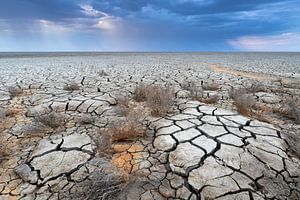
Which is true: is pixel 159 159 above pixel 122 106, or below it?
below

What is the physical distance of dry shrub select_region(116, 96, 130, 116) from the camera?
4484 mm

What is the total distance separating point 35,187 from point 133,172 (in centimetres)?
110

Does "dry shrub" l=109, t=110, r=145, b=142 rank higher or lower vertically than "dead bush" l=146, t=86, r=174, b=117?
lower

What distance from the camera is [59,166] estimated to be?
310cm

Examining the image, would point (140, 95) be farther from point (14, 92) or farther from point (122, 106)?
point (14, 92)

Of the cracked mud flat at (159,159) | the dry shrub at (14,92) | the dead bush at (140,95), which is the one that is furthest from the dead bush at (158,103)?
the dry shrub at (14,92)

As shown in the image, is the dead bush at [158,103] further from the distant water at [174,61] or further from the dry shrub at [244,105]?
the distant water at [174,61]

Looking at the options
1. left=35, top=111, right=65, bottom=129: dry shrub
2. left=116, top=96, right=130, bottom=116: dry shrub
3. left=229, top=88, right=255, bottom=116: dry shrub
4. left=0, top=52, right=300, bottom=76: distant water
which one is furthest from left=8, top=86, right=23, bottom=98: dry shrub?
left=0, top=52, right=300, bottom=76: distant water

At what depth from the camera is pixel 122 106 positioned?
481 centimetres

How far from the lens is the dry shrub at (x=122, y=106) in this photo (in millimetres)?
4484

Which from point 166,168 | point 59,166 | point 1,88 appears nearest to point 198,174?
point 166,168

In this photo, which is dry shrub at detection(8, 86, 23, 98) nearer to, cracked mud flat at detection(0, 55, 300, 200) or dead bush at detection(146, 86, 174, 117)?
cracked mud flat at detection(0, 55, 300, 200)

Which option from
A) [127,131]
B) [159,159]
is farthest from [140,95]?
[159,159]

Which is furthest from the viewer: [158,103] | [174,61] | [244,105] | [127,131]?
[174,61]
